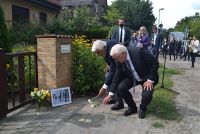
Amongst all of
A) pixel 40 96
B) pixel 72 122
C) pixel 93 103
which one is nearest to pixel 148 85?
pixel 72 122

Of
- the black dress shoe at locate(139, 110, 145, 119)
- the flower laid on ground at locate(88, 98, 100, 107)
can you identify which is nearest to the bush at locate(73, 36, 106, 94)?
the flower laid on ground at locate(88, 98, 100, 107)

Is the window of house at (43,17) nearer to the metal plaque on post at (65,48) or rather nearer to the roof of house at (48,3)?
the roof of house at (48,3)

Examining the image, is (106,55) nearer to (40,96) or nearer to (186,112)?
(40,96)

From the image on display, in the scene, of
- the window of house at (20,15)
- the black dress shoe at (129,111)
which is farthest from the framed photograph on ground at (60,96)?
the window of house at (20,15)

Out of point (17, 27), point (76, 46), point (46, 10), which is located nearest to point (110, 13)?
point (46, 10)

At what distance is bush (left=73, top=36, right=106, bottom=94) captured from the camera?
8789 mm

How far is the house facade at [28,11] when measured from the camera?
18.5 m

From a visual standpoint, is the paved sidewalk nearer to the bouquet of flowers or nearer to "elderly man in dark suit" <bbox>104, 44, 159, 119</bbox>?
the bouquet of flowers

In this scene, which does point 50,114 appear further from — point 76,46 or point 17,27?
point 17,27

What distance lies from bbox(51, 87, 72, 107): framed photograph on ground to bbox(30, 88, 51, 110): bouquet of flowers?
0.41ft

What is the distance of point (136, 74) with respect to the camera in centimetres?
694

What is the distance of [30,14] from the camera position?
21406 millimetres

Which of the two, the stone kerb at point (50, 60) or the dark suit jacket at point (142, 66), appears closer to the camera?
the dark suit jacket at point (142, 66)

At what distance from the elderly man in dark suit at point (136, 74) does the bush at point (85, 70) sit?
1786mm
